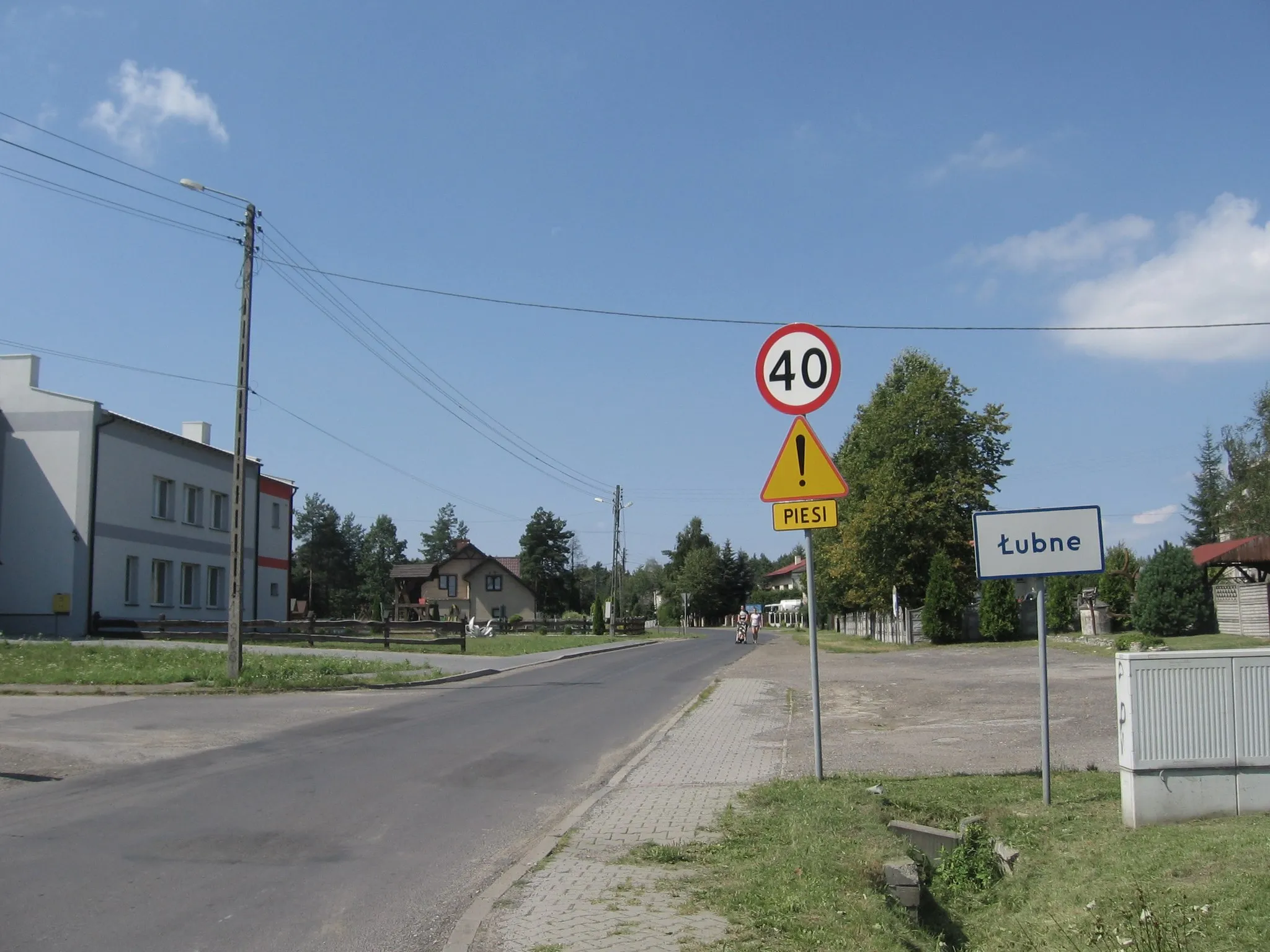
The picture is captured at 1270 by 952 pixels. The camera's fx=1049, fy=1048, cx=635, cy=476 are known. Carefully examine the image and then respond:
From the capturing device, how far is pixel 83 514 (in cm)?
3475

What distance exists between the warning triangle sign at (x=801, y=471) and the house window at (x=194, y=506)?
37.3 metres

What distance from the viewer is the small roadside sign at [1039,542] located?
8.45 meters

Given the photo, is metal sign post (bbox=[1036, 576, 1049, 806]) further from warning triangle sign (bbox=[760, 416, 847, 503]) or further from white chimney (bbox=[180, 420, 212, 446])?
white chimney (bbox=[180, 420, 212, 446])

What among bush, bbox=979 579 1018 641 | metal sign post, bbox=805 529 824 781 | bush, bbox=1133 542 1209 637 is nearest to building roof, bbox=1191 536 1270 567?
bush, bbox=1133 542 1209 637

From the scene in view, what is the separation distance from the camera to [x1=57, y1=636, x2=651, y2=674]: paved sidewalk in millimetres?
28344

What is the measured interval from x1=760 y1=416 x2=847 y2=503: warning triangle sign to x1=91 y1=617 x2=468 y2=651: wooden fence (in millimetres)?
26229

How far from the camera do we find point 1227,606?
32.7 m

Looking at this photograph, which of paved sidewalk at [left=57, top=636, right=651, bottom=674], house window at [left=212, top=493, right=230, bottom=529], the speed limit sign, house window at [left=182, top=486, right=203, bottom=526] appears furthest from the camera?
house window at [left=212, top=493, right=230, bottom=529]

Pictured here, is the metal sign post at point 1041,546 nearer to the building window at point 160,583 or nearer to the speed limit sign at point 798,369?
the speed limit sign at point 798,369

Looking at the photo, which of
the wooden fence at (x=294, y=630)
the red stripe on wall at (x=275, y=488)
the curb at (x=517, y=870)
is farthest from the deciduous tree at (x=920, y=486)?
the curb at (x=517, y=870)

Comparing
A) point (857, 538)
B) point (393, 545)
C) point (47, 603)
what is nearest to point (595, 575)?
point (393, 545)

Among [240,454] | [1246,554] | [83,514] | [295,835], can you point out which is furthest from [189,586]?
[1246,554]

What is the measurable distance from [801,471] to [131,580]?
34.8 m

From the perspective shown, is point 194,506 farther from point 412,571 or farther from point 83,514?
point 412,571
